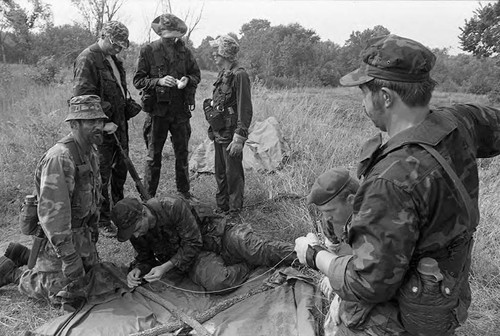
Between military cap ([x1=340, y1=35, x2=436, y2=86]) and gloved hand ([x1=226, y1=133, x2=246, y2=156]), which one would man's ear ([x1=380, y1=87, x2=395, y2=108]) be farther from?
gloved hand ([x1=226, y1=133, x2=246, y2=156])

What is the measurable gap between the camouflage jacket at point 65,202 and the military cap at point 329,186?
1713 mm

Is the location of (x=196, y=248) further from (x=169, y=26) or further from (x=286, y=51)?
(x=286, y=51)

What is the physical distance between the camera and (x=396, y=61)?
1389mm

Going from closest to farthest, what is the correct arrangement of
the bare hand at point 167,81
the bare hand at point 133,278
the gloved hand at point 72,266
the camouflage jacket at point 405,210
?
1. the camouflage jacket at point 405,210
2. the gloved hand at point 72,266
3. the bare hand at point 133,278
4. the bare hand at point 167,81

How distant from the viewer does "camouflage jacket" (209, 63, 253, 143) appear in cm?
420

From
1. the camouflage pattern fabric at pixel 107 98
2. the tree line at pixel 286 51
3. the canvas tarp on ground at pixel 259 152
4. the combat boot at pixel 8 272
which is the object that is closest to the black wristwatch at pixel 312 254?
A: the combat boot at pixel 8 272

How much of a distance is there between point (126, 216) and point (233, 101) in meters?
1.90

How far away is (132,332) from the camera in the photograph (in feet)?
9.05

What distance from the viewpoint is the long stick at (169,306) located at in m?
2.78

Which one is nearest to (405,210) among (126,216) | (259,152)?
(126,216)

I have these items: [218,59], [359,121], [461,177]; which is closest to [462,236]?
[461,177]

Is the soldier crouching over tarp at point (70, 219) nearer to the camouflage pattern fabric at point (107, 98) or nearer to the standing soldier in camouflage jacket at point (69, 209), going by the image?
the standing soldier in camouflage jacket at point (69, 209)

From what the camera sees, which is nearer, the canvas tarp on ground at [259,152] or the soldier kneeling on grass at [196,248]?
the soldier kneeling on grass at [196,248]

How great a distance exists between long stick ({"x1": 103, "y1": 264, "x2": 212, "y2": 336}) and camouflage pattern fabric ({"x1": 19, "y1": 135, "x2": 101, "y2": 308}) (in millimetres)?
204
